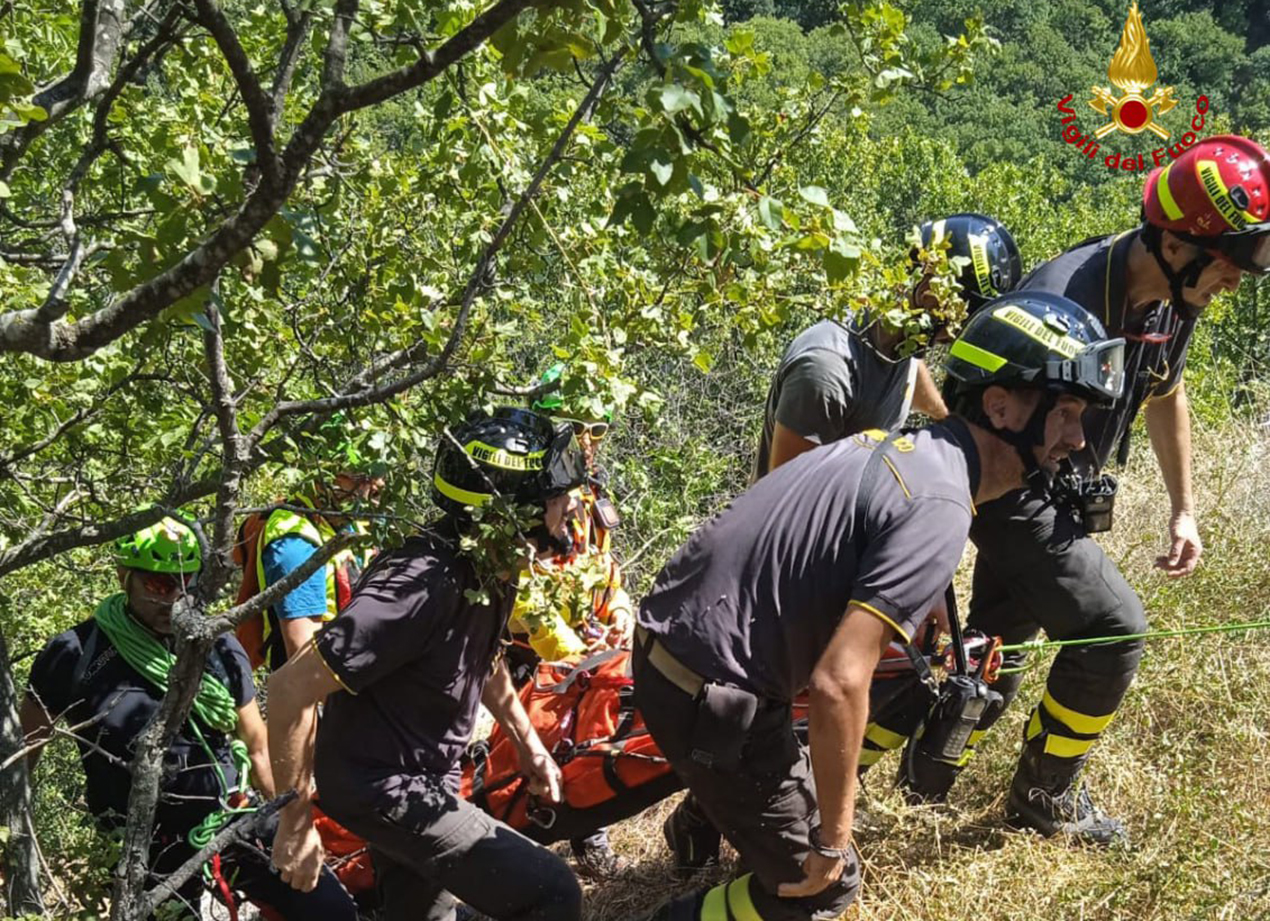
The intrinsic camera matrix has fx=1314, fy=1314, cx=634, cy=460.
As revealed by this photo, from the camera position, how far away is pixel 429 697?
3.48 m

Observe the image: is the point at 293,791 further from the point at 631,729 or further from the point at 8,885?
the point at 631,729

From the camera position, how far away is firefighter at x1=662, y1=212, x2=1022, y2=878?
4195 mm

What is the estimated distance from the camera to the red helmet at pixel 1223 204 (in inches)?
155

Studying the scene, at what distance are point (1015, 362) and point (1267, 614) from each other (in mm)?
2738

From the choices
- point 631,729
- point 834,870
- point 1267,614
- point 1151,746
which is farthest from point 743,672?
point 1267,614

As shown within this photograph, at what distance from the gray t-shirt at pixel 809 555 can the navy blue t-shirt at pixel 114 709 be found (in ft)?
5.35

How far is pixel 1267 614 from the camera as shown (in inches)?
208

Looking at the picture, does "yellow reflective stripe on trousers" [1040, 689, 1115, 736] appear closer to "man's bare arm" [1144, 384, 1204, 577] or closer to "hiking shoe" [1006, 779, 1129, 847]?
"hiking shoe" [1006, 779, 1129, 847]

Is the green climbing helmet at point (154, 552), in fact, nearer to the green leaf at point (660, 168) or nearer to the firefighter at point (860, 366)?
the firefighter at point (860, 366)

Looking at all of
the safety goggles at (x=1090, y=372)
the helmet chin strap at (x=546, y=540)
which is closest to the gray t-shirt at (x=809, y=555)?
the safety goggles at (x=1090, y=372)

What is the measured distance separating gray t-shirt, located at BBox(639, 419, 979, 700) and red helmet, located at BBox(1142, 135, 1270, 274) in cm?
129

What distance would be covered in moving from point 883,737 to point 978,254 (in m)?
1.63

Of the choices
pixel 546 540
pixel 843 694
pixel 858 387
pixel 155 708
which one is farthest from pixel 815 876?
pixel 155 708

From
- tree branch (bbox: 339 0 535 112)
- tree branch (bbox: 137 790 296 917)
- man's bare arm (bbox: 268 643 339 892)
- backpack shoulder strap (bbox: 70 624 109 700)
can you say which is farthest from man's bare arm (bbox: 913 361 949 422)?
tree branch (bbox: 339 0 535 112)
